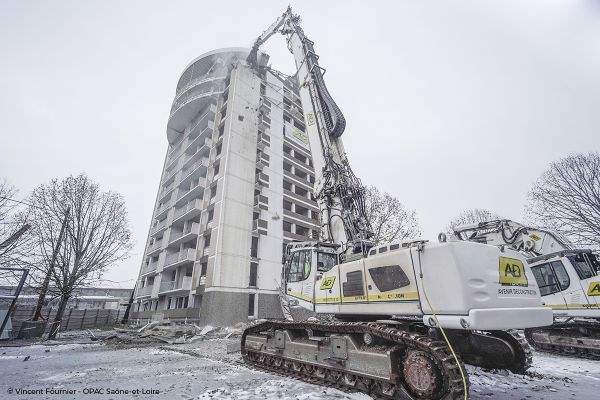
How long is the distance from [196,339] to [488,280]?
13.8 m

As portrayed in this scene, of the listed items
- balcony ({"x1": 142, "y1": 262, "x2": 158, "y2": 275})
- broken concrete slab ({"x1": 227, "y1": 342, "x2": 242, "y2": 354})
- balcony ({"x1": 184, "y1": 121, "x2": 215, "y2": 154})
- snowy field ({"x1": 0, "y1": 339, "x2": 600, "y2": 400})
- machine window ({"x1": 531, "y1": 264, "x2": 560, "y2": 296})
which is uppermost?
balcony ({"x1": 184, "y1": 121, "x2": 215, "y2": 154})

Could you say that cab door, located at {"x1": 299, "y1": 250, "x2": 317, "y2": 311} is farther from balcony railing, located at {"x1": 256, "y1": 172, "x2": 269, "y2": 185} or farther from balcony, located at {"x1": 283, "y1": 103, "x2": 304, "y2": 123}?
balcony, located at {"x1": 283, "y1": 103, "x2": 304, "y2": 123}

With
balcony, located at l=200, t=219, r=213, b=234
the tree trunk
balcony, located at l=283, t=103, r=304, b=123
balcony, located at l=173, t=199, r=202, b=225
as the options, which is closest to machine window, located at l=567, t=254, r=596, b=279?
the tree trunk

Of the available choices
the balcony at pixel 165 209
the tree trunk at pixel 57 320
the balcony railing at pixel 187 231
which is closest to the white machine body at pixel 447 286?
the tree trunk at pixel 57 320

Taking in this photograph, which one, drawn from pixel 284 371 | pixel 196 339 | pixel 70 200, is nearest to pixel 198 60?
pixel 70 200

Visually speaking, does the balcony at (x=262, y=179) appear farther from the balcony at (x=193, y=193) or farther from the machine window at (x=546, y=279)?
the machine window at (x=546, y=279)

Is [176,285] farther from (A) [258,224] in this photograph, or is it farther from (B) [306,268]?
(B) [306,268]

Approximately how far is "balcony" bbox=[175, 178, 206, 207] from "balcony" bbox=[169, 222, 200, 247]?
344cm

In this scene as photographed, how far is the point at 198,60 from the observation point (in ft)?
119

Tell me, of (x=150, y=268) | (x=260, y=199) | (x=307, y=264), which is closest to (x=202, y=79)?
(x=260, y=199)

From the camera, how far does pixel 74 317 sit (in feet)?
71.9

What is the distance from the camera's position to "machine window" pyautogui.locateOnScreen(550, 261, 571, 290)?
30.8 ft

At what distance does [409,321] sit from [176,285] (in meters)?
26.6

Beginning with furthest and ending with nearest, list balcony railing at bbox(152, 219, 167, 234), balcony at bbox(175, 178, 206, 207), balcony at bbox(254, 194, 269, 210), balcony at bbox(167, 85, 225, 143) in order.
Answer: balcony at bbox(167, 85, 225, 143)
balcony railing at bbox(152, 219, 167, 234)
balcony at bbox(175, 178, 206, 207)
balcony at bbox(254, 194, 269, 210)
